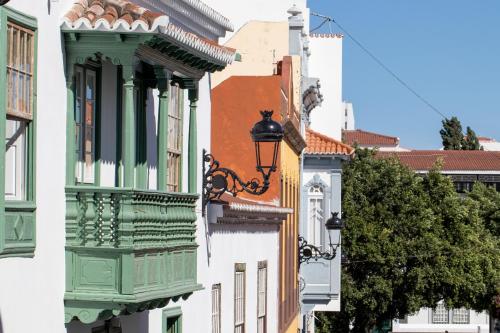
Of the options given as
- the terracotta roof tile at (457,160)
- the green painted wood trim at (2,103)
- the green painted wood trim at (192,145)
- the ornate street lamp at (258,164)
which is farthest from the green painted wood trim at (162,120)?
the terracotta roof tile at (457,160)

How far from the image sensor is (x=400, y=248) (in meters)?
49.7

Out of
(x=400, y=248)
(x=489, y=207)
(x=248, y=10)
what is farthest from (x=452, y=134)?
(x=248, y=10)

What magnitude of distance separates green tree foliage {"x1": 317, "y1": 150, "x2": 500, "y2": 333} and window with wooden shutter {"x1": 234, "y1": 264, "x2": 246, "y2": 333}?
94.5 feet

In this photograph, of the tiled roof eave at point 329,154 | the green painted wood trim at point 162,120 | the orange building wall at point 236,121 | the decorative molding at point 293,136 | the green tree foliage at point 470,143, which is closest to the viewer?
the green painted wood trim at point 162,120

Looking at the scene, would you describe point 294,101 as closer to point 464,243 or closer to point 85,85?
point 85,85

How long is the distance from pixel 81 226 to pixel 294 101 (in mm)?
18182

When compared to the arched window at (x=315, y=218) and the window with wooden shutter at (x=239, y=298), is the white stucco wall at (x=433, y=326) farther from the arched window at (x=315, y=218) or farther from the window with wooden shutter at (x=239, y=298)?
the window with wooden shutter at (x=239, y=298)

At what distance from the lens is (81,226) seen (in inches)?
428

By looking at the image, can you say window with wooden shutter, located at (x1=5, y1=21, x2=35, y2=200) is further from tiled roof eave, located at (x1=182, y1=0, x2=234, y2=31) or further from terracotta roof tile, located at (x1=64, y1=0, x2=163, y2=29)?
tiled roof eave, located at (x1=182, y1=0, x2=234, y2=31)

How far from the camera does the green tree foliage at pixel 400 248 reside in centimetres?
4975

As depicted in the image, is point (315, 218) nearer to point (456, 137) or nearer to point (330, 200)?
point (330, 200)

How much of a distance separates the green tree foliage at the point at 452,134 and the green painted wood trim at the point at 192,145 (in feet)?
332

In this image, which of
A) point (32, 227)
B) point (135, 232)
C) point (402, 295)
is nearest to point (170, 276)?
point (135, 232)

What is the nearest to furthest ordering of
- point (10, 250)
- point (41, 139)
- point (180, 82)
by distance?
point (10, 250)
point (41, 139)
point (180, 82)
